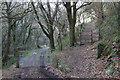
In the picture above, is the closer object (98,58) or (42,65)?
(98,58)

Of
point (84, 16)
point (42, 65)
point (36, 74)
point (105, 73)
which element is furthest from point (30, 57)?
point (84, 16)

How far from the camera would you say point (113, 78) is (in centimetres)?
482

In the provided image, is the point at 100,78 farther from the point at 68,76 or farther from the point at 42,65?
the point at 42,65

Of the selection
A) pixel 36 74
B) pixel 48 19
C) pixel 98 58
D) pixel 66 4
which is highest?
pixel 66 4

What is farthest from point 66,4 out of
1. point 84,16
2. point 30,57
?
point 84,16

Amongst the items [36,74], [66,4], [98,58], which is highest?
[66,4]

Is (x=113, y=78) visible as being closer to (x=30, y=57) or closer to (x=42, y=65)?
(x=42, y=65)

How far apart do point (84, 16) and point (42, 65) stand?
74.7 feet

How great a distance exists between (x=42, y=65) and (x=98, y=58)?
122 inches

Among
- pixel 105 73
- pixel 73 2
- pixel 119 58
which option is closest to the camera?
pixel 105 73

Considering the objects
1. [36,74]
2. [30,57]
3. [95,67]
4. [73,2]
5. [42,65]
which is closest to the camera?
[95,67]

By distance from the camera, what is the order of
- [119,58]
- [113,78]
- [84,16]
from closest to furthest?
[113,78] < [119,58] < [84,16]

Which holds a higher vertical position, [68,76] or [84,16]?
[84,16]

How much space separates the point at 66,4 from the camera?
497 inches
